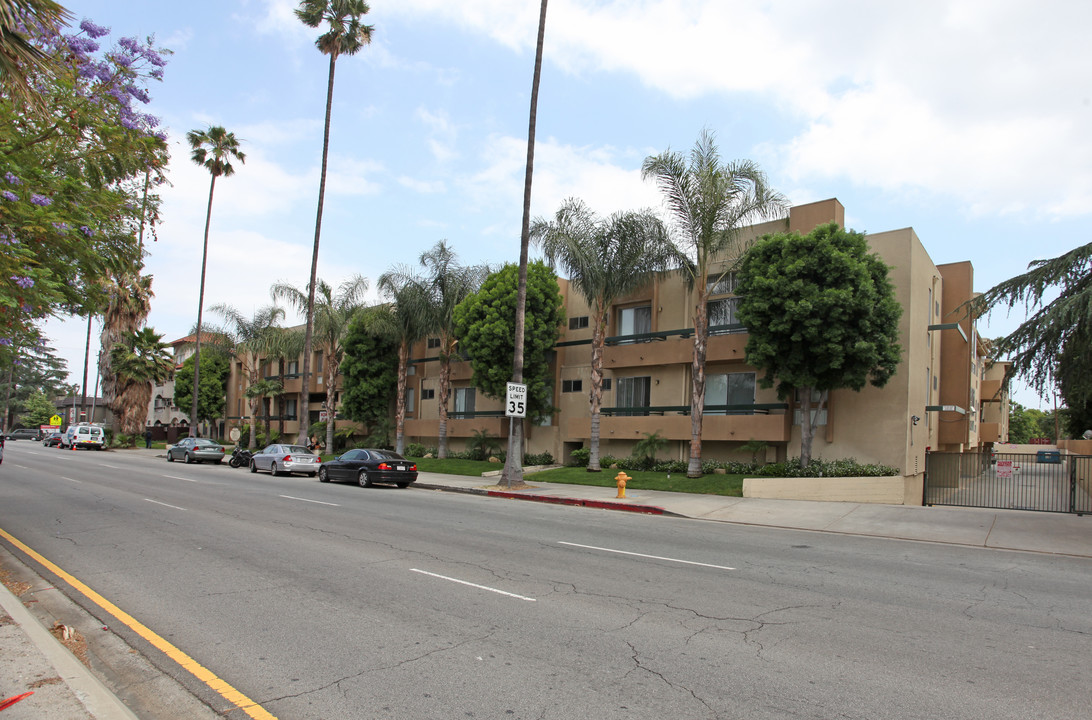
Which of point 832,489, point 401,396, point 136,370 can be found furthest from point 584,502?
point 136,370

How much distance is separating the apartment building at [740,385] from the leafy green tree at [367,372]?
5182mm

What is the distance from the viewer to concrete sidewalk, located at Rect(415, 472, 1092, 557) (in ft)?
44.7

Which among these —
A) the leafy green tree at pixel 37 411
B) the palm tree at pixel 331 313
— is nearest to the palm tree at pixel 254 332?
the palm tree at pixel 331 313

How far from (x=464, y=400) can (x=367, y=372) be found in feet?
19.5

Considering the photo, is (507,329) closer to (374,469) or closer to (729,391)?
(374,469)

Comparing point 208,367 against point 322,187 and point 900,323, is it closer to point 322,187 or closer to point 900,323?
point 322,187

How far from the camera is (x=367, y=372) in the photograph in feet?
124

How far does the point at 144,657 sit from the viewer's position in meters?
5.87

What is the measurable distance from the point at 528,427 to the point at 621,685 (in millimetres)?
26927

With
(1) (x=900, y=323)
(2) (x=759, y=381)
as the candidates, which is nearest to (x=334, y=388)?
(2) (x=759, y=381)

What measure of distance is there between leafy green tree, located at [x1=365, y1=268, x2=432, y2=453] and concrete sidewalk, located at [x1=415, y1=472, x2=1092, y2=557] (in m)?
12.4

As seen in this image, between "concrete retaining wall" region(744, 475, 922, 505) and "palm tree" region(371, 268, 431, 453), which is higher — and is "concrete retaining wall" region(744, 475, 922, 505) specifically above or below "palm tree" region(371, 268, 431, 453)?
below

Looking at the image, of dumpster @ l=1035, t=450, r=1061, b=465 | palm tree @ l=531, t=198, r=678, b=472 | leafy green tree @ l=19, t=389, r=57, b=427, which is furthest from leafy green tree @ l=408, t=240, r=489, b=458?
leafy green tree @ l=19, t=389, r=57, b=427

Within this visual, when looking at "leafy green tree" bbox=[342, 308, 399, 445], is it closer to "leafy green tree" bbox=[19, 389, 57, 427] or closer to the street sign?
the street sign
